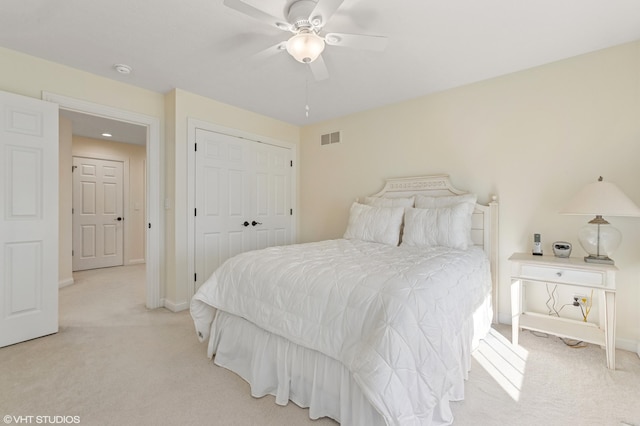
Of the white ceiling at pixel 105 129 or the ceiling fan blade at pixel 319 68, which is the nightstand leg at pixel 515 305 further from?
the white ceiling at pixel 105 129

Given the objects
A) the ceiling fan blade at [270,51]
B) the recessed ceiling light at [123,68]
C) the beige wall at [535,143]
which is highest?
the recessed ceiling light at [123,68]

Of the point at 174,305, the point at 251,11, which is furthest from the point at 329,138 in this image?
the point at 174,305

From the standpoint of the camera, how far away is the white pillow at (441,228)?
8.46 ft

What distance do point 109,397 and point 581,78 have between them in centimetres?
416

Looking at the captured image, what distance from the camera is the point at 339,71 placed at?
2746mm

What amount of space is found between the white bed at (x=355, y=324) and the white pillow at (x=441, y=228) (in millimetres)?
18

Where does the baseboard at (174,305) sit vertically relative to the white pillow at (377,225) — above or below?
below

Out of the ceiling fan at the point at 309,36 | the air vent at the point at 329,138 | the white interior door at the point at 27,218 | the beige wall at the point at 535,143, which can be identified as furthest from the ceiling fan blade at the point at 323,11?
the white interior door at the point at 27,218

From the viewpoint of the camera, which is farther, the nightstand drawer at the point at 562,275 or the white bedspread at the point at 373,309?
the nightstand drawer at the point at 562,275

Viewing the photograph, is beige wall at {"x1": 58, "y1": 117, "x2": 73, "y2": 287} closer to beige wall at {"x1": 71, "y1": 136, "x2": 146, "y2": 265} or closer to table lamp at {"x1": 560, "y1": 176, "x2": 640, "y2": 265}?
beige wall at {"x1": 71, "y1": 136, "x2": 146, "y2": 265}

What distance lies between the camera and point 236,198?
377cm

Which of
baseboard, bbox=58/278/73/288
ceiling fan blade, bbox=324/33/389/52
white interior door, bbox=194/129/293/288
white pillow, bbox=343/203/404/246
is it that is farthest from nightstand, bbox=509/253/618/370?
baseboard, bbox=58/278/73/288

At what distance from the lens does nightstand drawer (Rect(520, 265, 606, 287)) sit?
2.06m

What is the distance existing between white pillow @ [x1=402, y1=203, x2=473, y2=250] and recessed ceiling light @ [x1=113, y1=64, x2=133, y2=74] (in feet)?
9.91
